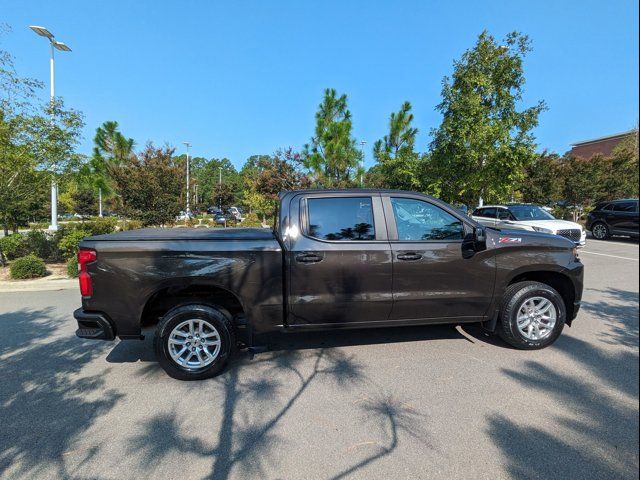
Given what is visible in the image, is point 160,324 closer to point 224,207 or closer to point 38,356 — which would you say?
point 38,356

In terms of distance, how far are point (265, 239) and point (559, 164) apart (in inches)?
954

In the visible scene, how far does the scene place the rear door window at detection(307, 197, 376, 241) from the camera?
3703 millimetres

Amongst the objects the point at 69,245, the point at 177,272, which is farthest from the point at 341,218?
the point at 69,245

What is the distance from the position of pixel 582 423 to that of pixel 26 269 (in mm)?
10284

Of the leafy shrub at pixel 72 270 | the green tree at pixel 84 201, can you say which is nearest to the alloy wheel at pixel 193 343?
the leafy shrub at pixel 72 270

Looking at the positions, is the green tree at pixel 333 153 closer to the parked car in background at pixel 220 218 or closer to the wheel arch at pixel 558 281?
the parked car in background at pixel 220 218

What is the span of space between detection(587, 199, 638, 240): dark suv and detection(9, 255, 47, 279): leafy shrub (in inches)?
744

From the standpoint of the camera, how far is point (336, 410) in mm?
2963

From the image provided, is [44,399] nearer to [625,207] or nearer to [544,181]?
[625,207]

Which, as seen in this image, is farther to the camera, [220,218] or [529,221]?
[220,218]

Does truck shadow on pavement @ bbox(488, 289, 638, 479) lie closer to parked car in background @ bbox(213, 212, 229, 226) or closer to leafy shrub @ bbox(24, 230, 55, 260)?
leafy shrub @ bbox(24, 230, 55, 260)

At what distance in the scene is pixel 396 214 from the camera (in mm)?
3852

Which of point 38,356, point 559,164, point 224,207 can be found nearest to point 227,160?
point 224,207

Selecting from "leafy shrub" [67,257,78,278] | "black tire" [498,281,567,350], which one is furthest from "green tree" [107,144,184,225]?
"black tire" [498,281,567,350]
